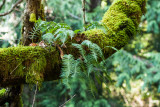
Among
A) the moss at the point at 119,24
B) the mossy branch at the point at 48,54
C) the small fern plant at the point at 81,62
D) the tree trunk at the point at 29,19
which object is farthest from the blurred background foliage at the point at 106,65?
the small fern plant at the point at 81,62

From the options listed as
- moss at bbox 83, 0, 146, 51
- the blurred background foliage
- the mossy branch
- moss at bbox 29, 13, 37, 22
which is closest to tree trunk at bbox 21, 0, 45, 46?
moss at bbox 29, 13, 37, 22

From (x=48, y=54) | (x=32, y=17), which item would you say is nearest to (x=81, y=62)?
(x=48, y=54)

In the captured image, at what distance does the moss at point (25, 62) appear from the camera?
1.39m

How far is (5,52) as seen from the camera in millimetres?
1432

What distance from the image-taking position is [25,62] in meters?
1.46

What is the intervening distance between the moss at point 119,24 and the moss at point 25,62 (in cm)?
60

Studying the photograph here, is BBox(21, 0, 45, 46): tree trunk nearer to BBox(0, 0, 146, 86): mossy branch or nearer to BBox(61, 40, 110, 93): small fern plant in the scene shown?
BBox(0, 0, 146, 86): mossy branch

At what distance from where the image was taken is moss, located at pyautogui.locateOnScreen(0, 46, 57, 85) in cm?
139

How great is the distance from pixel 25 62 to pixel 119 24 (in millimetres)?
1186

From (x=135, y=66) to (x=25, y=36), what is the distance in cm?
692

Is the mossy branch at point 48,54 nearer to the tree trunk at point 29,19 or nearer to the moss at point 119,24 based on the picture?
the moss at point 119,24

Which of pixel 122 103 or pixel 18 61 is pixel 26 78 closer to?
pixel 18 61

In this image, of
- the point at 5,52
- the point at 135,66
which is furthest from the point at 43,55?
the point at 135,66

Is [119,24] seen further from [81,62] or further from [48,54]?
[48,54]
